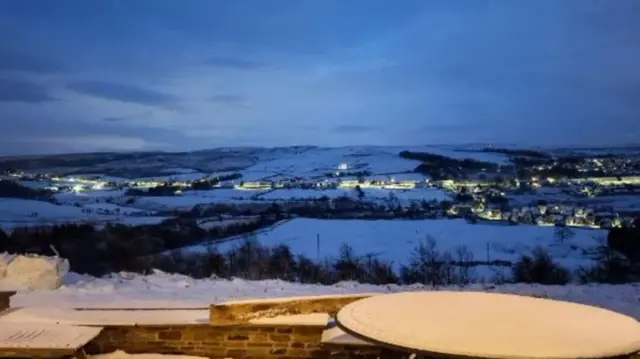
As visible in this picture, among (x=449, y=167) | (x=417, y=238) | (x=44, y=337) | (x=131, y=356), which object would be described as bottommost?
(x=417, y=238)

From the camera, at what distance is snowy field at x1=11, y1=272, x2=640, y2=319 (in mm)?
6414

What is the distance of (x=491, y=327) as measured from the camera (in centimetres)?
331

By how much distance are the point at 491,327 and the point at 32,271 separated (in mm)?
5825

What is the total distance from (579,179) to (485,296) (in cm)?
1615

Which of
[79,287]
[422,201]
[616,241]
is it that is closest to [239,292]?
[79,287]

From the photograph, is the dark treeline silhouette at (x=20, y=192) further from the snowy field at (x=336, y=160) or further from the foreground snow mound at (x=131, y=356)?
the foreground snow mound at (x=131, y=356)

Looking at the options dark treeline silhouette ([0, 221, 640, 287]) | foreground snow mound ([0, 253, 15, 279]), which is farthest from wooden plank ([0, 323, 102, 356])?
dark treeline silhouette ([0, 221, 640, 287])

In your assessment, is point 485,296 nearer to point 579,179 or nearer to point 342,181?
point 579,179

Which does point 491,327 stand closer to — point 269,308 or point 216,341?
point 269,308

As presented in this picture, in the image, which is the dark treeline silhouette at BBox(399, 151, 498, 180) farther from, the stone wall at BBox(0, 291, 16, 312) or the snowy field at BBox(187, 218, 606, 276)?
the stone wall at BBox(0, 291, 16, 312)

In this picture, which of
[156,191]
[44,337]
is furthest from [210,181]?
[44,337]

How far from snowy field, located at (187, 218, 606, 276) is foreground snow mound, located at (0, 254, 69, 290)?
6.66 meters

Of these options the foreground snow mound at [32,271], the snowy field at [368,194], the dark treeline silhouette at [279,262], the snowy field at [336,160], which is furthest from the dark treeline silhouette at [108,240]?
the snowy field at [336,160]

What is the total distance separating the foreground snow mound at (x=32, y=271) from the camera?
24.2 ft
